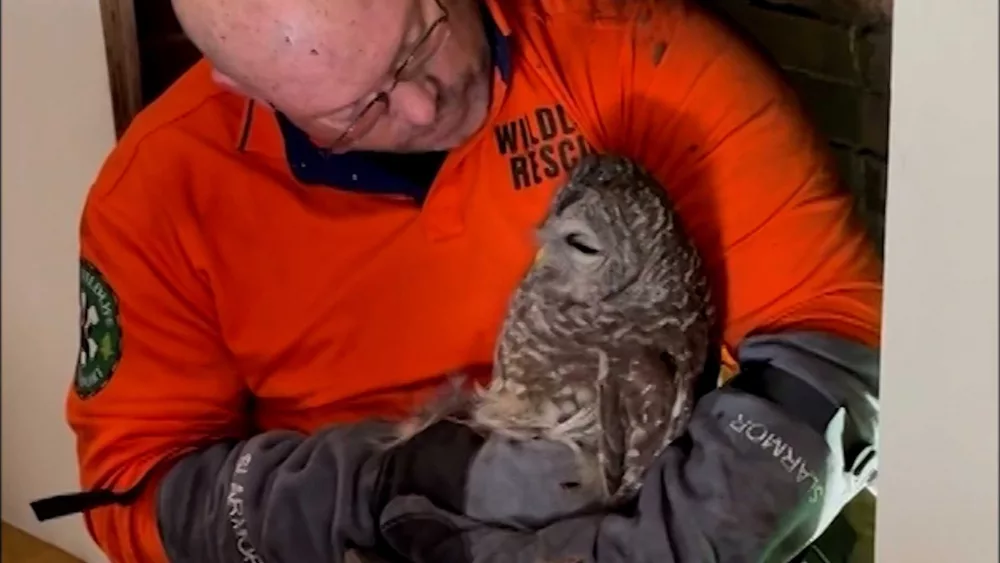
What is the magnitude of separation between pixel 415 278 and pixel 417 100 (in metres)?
0.13

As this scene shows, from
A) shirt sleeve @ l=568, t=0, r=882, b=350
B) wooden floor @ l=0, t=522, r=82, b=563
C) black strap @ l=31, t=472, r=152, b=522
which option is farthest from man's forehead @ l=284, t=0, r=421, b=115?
wooden floor @ l=0, t=522, r=82, b=563

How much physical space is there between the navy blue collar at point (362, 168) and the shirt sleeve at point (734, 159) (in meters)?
0.11

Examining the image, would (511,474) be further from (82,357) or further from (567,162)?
(82,357)

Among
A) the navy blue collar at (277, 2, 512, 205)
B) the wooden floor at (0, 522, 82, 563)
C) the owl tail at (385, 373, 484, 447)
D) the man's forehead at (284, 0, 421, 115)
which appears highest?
the man's forehead at (284, 0, 421, 115)

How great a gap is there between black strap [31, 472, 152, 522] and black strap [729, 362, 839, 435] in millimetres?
436

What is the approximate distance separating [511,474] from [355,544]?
127 mm

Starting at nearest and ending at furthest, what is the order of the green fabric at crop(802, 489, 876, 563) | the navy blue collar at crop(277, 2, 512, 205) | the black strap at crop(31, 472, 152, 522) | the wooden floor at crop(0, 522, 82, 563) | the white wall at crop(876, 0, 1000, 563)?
the white wall at crop(876, 0, 1000, 563) → the green fabric at crop(802, 489, 876, 563) → the navy blue collar at crop(277, 2, 512, 205) → the black strap at crop(31, 472, 152, 522) → the wooden floor at crop(0, 522, 82, 563)

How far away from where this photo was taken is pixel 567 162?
89 centimetres

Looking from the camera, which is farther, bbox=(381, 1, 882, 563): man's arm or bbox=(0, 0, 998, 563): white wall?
bbox=(381, 1, 882, 563): man's arm

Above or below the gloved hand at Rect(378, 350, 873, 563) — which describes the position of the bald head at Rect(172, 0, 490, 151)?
above

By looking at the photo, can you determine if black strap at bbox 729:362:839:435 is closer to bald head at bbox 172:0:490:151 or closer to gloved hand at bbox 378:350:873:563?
gloved hand at bbox 378:350:873:563

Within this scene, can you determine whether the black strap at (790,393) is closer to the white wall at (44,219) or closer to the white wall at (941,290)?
the white wall at (941,290)

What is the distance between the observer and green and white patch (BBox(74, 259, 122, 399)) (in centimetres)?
102

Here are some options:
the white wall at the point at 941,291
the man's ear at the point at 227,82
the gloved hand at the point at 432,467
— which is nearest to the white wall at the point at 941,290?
the white wall at the point at 941,291
